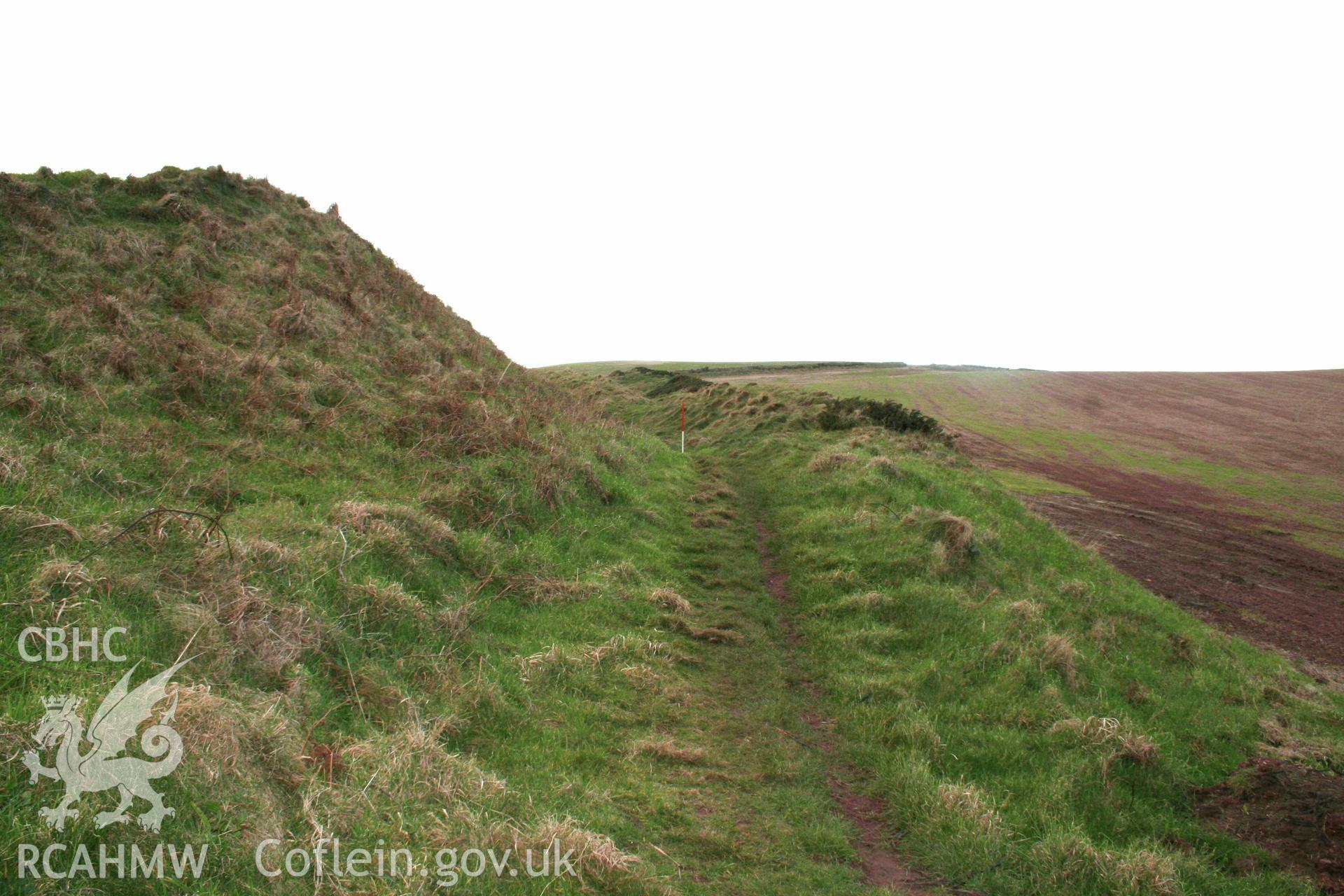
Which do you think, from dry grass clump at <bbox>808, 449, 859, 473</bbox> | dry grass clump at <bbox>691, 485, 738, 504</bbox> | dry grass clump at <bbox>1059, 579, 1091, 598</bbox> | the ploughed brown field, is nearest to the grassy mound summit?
dry grass clump at <bbox>1059, 579, 1091, 598</bbox>

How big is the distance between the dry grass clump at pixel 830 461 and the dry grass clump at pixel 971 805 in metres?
12.2

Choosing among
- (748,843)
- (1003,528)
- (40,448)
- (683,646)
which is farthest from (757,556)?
(40,448)

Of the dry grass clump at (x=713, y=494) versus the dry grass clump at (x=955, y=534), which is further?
the dry grass clump at (x=713, y=494)

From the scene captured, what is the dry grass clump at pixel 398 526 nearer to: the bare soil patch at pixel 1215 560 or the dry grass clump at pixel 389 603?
the dry grass clump at pixel 389 603

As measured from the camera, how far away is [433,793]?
5.23 meters

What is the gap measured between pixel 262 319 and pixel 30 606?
36.3ft

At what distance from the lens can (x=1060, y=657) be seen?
9312 mm

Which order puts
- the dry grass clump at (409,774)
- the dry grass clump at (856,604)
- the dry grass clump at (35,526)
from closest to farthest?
the dry grass clump at (409,774) < the dry grass clump at (35,526) < the dry grass clump at (856,604)

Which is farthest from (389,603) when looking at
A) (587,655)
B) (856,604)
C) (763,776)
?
(856,604)

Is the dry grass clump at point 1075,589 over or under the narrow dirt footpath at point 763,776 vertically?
over

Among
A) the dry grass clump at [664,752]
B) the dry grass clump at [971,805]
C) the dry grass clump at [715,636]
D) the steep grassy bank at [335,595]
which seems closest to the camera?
the steep grassy bank at [335,595]

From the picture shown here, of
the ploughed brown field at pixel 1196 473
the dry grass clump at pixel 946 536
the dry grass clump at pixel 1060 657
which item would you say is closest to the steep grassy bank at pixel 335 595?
the dry grass clump at pixel 946 536

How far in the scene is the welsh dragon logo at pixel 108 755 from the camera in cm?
377

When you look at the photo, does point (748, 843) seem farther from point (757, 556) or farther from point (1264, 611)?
point (1264, 611)
